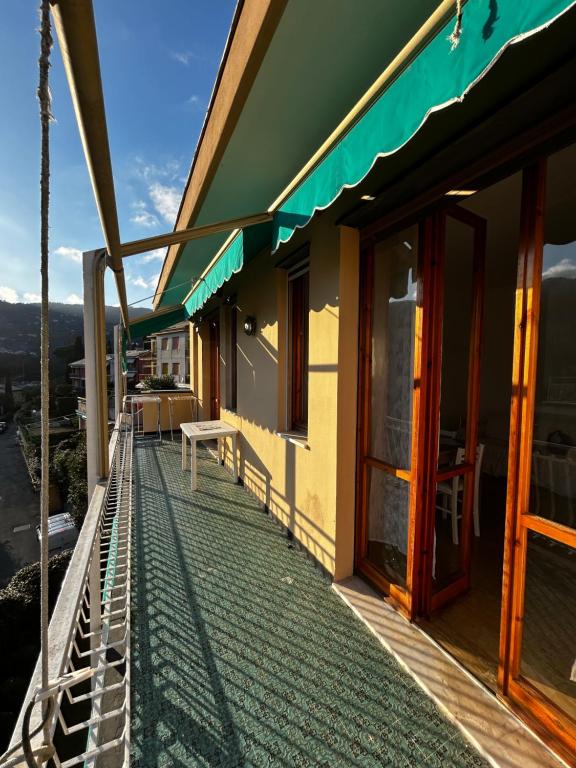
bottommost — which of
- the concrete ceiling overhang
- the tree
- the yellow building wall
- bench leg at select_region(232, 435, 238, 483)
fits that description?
the tree

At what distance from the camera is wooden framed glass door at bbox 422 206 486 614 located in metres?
2.76

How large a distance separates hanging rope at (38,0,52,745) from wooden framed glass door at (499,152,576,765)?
7.70 feet

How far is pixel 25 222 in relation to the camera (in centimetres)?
106

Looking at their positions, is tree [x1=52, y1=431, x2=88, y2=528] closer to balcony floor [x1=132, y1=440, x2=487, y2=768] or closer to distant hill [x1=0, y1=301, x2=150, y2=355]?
distant hill [x1=0, y1=301, x2=150, y2=355]

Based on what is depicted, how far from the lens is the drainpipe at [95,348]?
2.29 meters

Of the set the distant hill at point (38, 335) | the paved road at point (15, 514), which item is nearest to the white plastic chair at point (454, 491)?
the distant hill at point (38, 335)

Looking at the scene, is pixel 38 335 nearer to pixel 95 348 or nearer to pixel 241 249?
pixel 95 348

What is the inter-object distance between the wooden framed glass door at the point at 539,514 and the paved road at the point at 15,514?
34.2 m

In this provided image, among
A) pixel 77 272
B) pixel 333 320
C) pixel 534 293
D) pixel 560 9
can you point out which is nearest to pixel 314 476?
pixel 333 320

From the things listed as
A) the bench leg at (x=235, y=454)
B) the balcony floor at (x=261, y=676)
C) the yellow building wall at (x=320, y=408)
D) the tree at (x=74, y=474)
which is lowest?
the tree at (x=74, y=474)

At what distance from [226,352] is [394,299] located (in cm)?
509

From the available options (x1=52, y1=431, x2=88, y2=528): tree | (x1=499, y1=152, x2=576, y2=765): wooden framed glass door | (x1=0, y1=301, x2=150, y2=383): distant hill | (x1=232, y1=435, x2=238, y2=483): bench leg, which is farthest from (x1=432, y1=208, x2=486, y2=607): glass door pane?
(x1=52, y1=431, x2=88, y2=528): tree

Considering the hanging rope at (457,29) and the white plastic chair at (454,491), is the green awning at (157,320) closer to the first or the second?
the white plastic chair at (454,491)

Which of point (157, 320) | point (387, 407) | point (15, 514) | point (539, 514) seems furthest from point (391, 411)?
point (15, 514)
